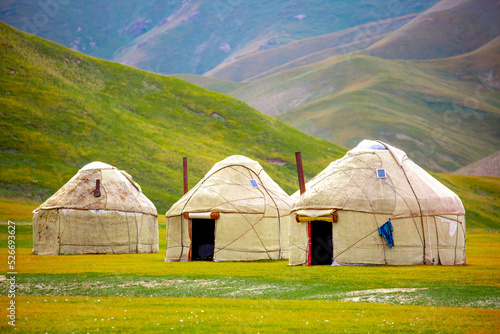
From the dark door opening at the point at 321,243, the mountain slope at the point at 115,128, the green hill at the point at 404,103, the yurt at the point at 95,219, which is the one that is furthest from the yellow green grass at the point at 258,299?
the green hill at the point at 404,103

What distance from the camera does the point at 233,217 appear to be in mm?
19812

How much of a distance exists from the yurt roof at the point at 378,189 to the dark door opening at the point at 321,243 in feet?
4.51

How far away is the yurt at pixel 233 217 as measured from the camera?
1978cm

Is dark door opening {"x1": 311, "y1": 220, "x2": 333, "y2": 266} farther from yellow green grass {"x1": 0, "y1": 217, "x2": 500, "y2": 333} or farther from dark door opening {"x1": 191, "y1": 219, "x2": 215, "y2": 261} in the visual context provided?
dark door opening {"x1": 191, "y1": 219, "x2": 215, "y2": 261}

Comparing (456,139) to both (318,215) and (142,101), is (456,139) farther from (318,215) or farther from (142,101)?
(318,215)

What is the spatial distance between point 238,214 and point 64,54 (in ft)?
203

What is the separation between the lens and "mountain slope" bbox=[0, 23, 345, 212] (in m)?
48.4

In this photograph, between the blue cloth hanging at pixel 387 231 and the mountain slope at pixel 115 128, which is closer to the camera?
the blue cloth hanging at pixel 387 231

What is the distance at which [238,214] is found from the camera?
19.9 metres

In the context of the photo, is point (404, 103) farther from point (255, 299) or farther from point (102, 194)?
point (255, 299)

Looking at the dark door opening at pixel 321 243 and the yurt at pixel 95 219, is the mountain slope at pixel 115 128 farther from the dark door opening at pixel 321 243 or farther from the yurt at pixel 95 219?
the dark door opening at pixel 321 243

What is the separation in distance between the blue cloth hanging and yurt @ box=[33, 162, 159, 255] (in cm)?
1198

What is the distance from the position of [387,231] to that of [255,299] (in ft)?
21.7

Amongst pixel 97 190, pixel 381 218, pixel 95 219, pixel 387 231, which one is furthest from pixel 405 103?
pixel 387 231
